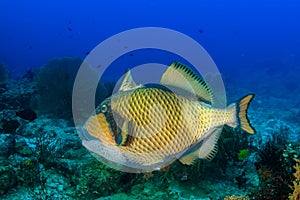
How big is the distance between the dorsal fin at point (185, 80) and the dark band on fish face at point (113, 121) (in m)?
0.46

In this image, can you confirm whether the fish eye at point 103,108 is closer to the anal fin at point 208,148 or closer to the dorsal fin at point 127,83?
the dorsal fin at point 127,83

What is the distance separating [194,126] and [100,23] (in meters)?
Result: 171

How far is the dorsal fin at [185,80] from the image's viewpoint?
2089 mm

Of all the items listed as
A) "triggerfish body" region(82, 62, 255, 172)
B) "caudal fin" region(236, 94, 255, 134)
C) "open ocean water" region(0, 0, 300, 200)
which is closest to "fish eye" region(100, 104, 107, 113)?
"triggerfish body" region(82, 62, 255, 172)

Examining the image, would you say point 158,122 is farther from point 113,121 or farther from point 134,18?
point 134,18

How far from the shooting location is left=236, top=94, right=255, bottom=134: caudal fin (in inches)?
84.4

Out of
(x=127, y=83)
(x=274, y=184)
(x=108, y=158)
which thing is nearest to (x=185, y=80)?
(x=127, y=83)

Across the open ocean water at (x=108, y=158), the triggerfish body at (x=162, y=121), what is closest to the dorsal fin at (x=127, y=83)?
the triggerfish body at (x=162, y=121)

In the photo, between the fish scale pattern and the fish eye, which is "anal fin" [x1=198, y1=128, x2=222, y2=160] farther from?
the fish eye

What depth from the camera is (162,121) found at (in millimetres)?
2031

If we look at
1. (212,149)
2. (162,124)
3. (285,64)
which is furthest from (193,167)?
(285,64)

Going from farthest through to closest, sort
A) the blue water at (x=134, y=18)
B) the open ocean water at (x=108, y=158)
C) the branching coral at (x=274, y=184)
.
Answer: the blue water at (x=134, y=18)
the open ocean water at (x=108, y=158)
the branching coral at (x=274, y=184)

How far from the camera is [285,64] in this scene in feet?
114

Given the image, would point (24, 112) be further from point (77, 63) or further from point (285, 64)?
point (285, 64)
